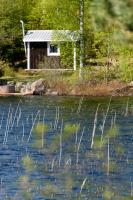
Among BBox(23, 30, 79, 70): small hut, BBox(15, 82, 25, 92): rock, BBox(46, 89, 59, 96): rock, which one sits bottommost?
BBox(23, 30, 79, 70): small hut

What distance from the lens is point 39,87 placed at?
165 ft

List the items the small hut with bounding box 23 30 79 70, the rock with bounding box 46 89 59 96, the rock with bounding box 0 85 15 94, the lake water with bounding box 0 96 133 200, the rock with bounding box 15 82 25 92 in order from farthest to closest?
the small hut with bounding box 23 30 79 70 < the rock with bounding box 15 82 25 92 < the rock with bounding box 0 85 15 94 < the rock with bounding box 46 89 59 96 < the lake water with bounding box 0 96 133 200

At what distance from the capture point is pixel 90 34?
5453 cm

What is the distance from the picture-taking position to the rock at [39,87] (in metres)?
50.1

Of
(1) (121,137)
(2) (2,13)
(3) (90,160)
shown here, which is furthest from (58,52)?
(3) (90,160)

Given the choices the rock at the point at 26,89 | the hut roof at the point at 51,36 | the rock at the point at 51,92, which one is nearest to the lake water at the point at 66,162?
the rock at the point at 51,92

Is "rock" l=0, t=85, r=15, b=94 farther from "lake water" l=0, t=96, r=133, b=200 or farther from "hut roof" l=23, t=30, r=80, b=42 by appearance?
"lake water" l=0, t=96, r=133, b=200

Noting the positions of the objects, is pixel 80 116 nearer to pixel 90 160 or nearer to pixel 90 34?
pixel 90 160

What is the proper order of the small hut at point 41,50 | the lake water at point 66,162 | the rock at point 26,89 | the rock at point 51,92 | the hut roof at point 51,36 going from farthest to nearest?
the small hut at point 41,50 < the hut roof at point 51,36 < the rock at point 26,89 < the rock at point 51,92 < the lake water at point 66,162

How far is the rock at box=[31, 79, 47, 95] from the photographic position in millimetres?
50125

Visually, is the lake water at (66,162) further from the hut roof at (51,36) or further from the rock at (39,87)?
the hut roof at (51,36)

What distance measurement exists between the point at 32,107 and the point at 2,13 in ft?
101

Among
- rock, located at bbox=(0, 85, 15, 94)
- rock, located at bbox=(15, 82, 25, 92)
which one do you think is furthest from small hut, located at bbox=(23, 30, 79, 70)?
rock, located at bbox=(0, 85, 15, 94)

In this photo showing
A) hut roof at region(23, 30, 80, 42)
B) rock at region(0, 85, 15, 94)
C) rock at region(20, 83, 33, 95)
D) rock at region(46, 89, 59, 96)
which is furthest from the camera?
hut roof at region(23, 30, 80, 42)
